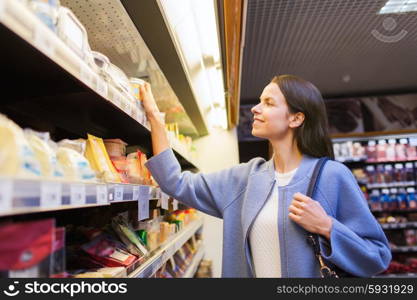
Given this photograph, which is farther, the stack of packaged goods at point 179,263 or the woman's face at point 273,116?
the stack of packaged goods at point 179,263

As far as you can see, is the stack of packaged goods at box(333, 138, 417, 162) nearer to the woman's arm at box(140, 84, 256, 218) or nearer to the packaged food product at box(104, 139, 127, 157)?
the woman's arm at box(140, 84, 256, 218)

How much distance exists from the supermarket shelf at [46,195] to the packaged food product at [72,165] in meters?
0.03

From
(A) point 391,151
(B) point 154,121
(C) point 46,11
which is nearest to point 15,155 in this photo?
(C) point 46,11

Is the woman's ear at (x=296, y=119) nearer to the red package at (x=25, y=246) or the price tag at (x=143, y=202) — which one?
the price tag at (x=143, y=202)

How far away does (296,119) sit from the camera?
1533 millimetres

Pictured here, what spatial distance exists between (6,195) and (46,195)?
0.38 ft

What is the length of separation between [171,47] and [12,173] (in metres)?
1.33

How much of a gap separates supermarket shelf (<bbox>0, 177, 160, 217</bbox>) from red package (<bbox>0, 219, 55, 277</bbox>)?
3cm

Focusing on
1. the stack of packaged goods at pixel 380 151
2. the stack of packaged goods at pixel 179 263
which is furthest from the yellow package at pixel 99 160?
the stack of packaged goods at pixel 380 151

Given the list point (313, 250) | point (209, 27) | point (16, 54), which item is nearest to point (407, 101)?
point (209, 27)

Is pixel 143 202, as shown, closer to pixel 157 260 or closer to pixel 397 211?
pixel 157 260

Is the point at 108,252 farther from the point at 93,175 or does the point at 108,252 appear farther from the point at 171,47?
the point at 171,47

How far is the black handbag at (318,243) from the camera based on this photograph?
119 cm

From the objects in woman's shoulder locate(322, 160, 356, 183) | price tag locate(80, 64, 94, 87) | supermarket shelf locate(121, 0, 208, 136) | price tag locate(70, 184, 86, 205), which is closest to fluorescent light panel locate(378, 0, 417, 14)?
supermarket shelf locate(121, 0, 208, 136)
